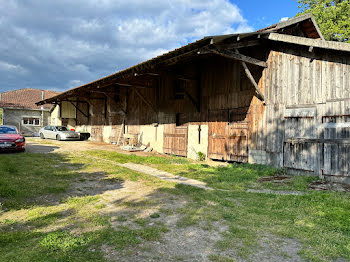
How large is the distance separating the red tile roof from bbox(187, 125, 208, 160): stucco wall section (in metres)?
26.5

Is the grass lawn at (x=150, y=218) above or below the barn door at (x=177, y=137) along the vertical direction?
below

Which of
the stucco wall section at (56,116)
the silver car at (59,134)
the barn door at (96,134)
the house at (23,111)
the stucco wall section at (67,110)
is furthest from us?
the house at (23,111)

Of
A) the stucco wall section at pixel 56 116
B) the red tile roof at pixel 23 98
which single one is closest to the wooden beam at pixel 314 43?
the stucco wall section at pixel 56 116

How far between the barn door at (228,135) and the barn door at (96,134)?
1262 centimetres

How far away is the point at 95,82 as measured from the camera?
1509cm

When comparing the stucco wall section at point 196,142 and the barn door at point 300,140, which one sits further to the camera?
the stucco wall section at point 196,142

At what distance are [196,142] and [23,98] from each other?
29.4m

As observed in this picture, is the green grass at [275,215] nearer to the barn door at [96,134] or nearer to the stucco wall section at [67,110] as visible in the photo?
the barn door at [96,134]

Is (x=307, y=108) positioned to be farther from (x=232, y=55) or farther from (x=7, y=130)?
(x=7, y=130)

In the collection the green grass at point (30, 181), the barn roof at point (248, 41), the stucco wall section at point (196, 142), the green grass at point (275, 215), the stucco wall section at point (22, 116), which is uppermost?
the barn roof at point (248, 41)

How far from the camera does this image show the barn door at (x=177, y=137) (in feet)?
44.1

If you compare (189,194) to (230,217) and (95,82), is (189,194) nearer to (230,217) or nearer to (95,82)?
(230,217)

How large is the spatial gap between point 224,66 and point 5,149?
11432mm

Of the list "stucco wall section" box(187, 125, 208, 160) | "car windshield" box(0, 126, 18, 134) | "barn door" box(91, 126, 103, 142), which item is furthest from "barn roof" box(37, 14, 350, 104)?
"barn door" box(91, 126, 103, 142)
